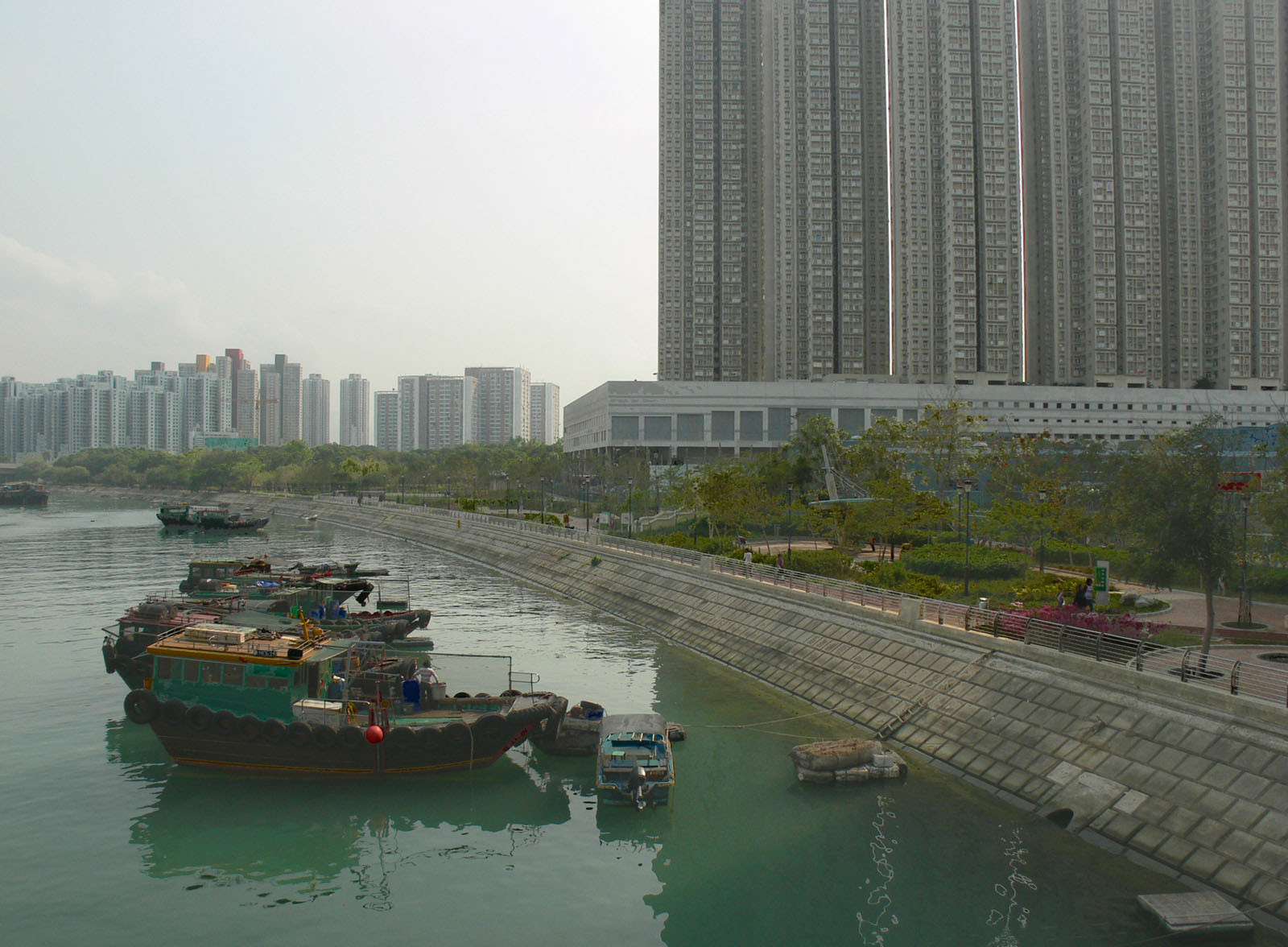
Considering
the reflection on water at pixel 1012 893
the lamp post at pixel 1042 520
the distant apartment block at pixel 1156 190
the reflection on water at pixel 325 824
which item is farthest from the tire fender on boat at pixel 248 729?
the distant apartment block at pixel 1156 190

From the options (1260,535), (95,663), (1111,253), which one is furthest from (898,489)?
(1111,253)

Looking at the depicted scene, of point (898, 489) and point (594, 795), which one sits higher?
point (898, 489)

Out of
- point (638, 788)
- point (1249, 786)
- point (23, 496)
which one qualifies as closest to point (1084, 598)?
point (1249, 786)

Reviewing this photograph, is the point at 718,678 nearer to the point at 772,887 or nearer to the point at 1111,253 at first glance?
the point at 772,887

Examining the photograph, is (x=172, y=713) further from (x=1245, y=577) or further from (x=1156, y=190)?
(x=1156, y=190)

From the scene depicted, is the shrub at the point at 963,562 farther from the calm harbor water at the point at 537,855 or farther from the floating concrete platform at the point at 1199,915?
the floating concrete platform at the point at 1199,915

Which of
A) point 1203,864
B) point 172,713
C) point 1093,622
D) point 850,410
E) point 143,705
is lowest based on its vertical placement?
point 1203,864

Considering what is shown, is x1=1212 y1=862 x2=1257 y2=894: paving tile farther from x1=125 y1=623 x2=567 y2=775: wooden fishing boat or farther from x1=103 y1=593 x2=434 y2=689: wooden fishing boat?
x1=103 y1=593 x2=434 y2=689: wooden fishing boat
